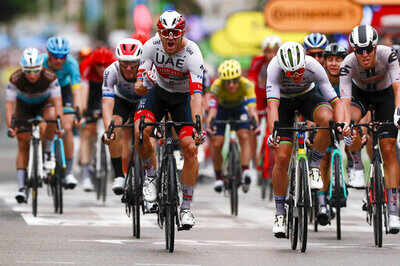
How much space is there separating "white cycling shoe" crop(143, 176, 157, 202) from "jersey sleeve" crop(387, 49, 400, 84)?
262 cm

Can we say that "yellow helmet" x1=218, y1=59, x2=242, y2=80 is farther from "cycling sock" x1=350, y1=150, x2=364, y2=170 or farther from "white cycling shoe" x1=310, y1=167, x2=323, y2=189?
"white cycling shoe" x1=310, y1=167, x2=323, y2=189

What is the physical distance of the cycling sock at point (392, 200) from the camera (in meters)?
12.6

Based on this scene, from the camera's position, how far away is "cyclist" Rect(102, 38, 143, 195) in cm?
1412

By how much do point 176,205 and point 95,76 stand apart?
26.3 ft

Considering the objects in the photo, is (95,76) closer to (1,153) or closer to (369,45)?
(369,45)

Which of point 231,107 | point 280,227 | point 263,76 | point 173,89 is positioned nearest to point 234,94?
point 231,107

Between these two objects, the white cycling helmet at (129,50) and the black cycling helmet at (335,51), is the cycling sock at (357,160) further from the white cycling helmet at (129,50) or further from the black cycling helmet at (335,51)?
the white cycling helmet at (129,50)

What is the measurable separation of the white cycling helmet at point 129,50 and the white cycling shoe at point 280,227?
2936 millimetres

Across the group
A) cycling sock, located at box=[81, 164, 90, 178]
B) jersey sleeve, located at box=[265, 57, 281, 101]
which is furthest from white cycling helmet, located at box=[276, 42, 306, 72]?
cycling sock, located at box=[81, 164, 90, 178]

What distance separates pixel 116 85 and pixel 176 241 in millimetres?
2540

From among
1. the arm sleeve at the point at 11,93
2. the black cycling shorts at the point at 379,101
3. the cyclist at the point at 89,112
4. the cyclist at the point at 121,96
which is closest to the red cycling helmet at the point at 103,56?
the cyclist at the point at 89,112

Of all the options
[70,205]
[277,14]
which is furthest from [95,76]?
[277,14]

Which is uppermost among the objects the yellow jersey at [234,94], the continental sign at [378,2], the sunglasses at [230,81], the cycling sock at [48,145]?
the continental sign at [378,2]

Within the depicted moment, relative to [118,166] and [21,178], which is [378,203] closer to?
[118,166]
